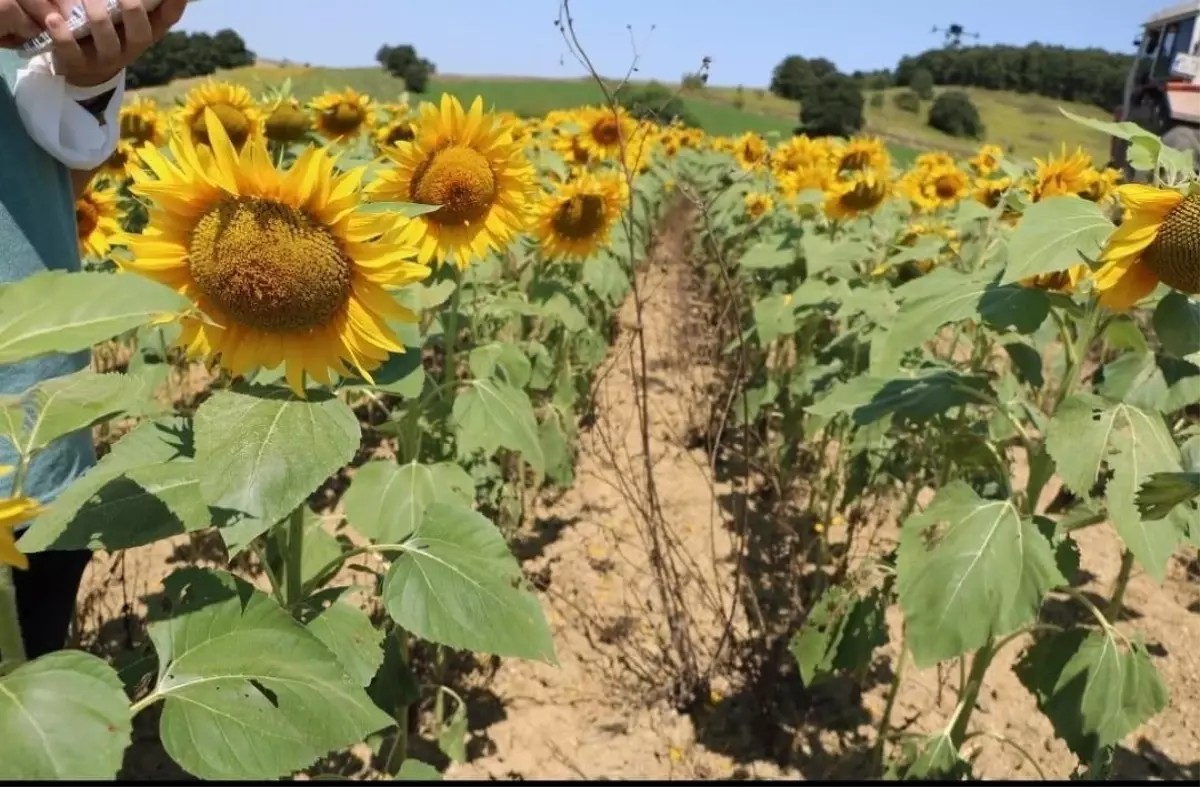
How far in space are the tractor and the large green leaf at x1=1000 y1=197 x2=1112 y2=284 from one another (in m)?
11.9

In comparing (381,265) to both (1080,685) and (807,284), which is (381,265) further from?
(807,284)

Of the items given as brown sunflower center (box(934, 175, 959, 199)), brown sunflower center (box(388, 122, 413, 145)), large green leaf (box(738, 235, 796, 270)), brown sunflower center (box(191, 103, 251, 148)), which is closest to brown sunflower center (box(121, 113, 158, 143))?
brown sunflower center (box(191, 103, 251, 148))

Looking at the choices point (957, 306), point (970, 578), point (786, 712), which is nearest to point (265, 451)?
point (970, 578)

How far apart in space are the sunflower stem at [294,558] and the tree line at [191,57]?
9576 millimetres

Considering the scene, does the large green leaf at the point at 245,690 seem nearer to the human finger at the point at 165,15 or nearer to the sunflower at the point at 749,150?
the human finger at the point at 165,15

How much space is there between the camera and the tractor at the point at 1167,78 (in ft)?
41.9

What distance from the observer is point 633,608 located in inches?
120

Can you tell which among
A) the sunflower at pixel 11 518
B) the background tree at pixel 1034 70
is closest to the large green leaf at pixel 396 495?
the sunflower at pixel 11 518

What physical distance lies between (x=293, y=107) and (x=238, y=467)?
300 cm

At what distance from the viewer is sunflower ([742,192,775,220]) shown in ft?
18.6

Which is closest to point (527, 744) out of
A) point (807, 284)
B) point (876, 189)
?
point (807, 284)

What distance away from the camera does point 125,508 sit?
1.02 metres

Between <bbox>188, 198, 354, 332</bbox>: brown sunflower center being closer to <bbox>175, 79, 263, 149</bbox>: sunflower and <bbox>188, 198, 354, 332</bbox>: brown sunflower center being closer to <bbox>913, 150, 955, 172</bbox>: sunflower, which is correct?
<bbox>175, 79, 263, 149</bbox>: sunflower

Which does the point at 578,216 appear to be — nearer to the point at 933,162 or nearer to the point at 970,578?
the point at 970,578
